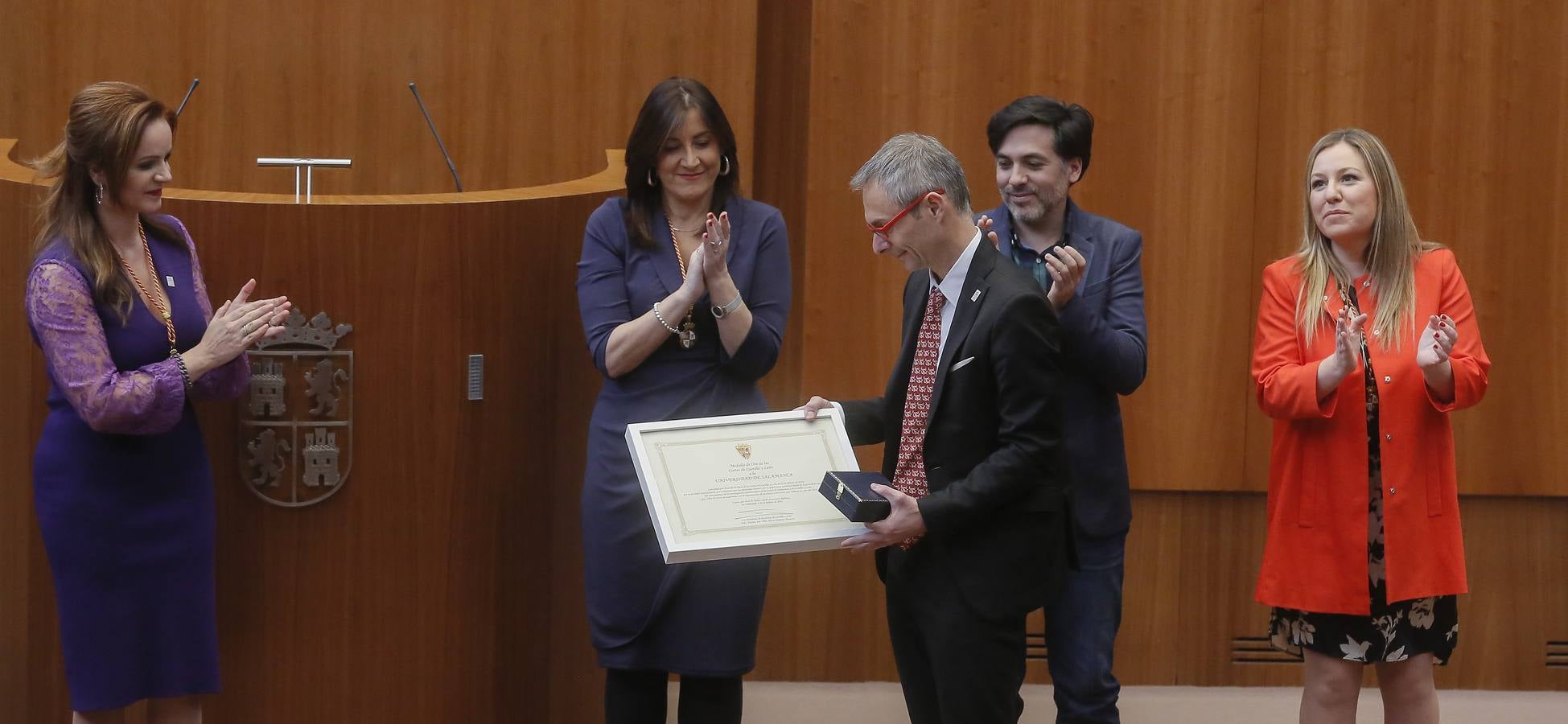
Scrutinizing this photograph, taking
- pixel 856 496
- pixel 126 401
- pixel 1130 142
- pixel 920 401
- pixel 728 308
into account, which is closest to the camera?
pixel 856 496

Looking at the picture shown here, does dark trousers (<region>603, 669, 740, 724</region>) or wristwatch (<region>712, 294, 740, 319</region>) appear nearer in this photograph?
wristwatch (<region>712, 294, 740, 319</region>)

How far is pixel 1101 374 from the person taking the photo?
3.28 metres

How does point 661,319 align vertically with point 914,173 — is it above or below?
below

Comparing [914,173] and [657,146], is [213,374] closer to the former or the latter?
[657,146]

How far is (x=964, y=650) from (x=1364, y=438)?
120cm

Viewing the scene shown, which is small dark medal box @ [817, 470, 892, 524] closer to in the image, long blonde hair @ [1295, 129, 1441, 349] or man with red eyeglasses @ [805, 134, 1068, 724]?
man with red eyeglasses @ [805, 134, 1068, 724]

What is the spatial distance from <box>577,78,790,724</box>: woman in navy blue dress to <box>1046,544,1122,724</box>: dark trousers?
0.67 m

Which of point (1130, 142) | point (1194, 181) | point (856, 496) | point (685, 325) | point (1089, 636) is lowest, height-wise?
point (1089, 636)

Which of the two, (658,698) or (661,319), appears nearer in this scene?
(661,319)

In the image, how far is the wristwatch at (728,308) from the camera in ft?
10.8

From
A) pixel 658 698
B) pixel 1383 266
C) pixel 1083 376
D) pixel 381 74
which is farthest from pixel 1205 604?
pixel 381 74

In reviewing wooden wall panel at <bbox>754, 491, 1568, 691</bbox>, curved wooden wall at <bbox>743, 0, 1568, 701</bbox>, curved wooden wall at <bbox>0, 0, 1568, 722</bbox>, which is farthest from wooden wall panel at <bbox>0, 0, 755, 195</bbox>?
wooden wall panel at <bbox>754, 491, 1568, 691</bbox>

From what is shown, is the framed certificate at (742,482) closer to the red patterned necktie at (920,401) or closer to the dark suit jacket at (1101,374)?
the red patterned necktie at (920,401)

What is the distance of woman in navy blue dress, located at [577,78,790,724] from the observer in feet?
11.1
